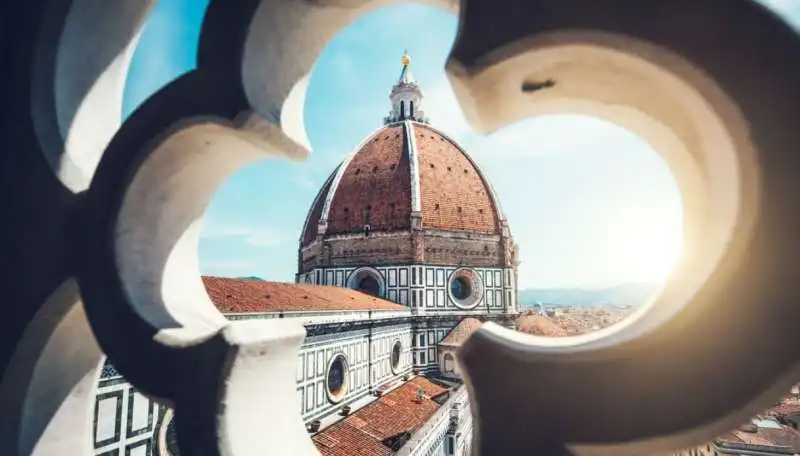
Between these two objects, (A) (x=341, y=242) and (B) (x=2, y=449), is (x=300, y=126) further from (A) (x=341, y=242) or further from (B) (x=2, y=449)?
(A) (x=341, y=242)

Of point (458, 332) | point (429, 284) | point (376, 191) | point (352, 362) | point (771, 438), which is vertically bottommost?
point (771, 438)

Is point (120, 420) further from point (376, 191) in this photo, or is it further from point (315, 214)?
point (315, 214)

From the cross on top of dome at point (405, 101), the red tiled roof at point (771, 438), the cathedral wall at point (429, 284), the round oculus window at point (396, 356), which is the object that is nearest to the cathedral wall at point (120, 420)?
the red tiled roof at point (771, 438)

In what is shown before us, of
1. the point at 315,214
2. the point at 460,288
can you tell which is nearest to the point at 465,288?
the point at 460,288

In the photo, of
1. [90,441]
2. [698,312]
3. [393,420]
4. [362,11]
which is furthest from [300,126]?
[393,420]

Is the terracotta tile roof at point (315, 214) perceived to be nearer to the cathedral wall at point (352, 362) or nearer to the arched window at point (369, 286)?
the arched window at point (369, 286)

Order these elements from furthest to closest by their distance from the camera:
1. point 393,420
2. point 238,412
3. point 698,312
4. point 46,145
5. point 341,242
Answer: point 341,242, point 393,420, point 46,145, point 238,412, point 698,312
